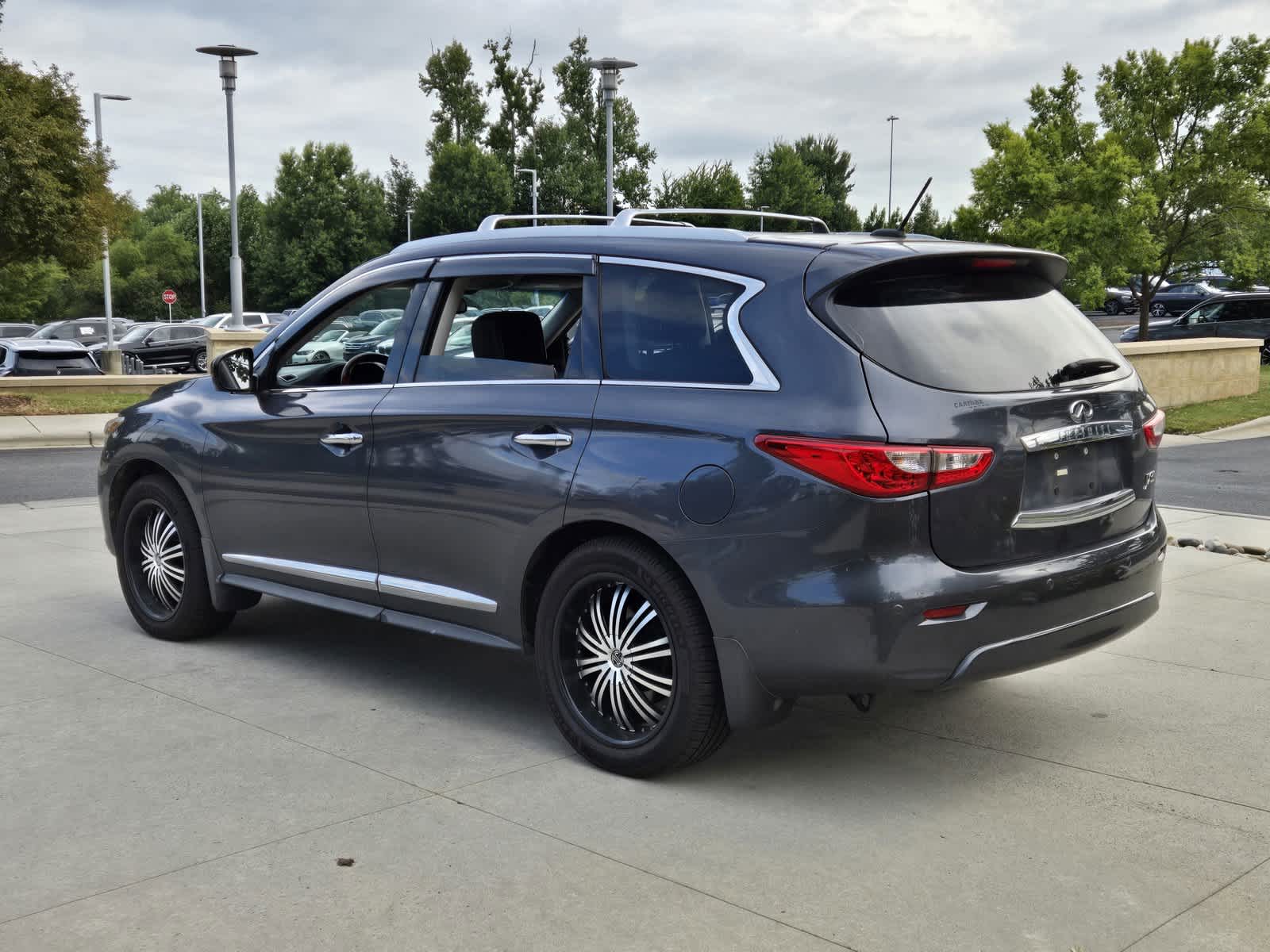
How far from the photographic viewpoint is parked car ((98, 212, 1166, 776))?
12.9ft

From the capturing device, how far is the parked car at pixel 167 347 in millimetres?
37031

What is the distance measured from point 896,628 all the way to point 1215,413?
61.7 feet

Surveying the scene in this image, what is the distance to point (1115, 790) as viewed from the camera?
438cm

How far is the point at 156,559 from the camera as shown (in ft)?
20.9

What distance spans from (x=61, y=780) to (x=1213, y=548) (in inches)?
289

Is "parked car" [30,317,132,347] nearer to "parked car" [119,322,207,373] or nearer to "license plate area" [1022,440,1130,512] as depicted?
"parked car" [119,322,207,373]

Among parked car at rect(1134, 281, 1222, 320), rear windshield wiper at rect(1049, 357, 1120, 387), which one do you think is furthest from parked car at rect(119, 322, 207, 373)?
rear windshield wiper at rect(1049, 357, 1120, 387)

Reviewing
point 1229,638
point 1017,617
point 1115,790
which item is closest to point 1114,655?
point 1229,638

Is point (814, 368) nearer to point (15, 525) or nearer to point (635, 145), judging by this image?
point (15, 525)

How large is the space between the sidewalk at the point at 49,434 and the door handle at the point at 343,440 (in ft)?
41.6

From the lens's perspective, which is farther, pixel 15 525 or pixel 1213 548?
pixel 15 525

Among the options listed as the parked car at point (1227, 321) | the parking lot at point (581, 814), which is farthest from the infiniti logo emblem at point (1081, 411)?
the parked car at point (1227, 321)

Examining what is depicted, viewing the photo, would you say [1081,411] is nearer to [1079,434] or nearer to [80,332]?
[1079,434]

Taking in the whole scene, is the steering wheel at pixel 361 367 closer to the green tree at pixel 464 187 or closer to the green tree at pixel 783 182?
the green tree at pixel 783 182
